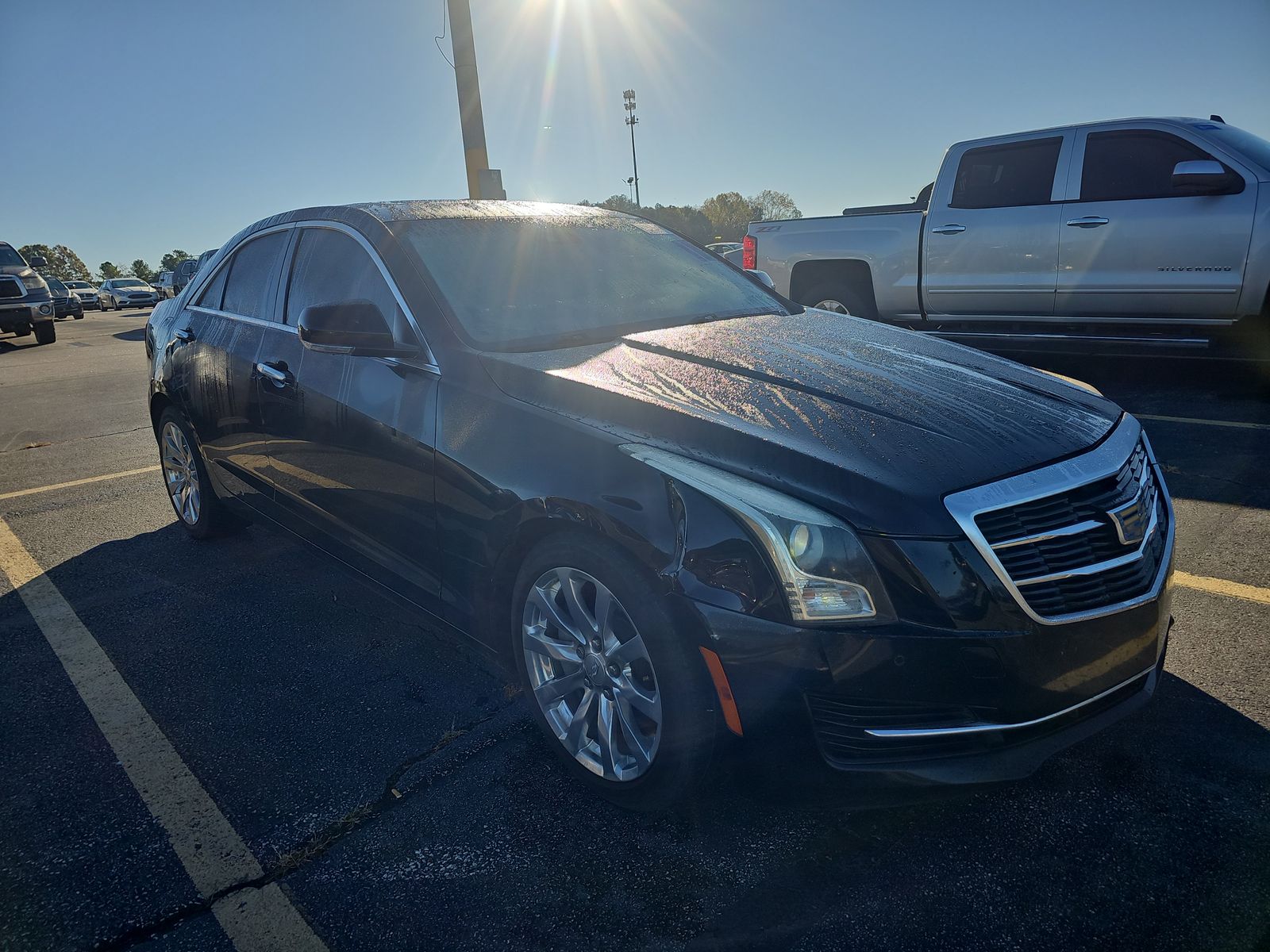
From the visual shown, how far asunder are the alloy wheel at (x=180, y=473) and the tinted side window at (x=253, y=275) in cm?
89

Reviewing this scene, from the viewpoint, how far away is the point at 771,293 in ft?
13.0

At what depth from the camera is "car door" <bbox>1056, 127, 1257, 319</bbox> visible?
6238mm

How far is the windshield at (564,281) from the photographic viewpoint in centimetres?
292

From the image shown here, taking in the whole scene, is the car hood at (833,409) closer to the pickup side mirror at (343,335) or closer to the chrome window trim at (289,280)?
the chrome window trim at (289,280)

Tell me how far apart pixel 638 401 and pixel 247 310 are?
2.50 m

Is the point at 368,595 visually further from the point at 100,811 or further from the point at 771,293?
the point at 771,293

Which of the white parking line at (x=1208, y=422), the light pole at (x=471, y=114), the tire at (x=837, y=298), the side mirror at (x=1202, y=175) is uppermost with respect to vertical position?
the light pole at (x=471, y=114)

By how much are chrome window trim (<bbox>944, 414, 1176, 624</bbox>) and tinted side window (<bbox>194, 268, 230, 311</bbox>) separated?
3774 mm

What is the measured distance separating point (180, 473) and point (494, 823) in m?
3.40

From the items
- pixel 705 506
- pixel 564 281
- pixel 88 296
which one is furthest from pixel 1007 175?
pixel 88 296

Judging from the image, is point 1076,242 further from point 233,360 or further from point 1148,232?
point 233,360

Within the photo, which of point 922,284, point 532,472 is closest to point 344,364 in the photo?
point 532,472

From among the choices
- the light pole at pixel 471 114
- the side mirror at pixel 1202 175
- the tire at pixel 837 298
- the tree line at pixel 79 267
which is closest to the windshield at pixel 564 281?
the side mirror at pixel 1202 175

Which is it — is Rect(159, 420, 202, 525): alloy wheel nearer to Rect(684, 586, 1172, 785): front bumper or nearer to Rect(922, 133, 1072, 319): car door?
Rect(684, 586, 1172, 785): front bumper
